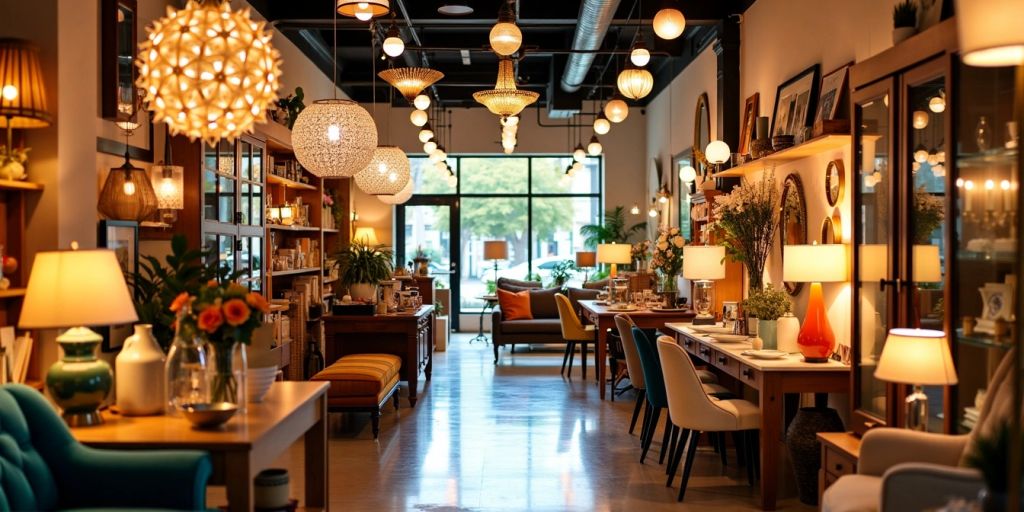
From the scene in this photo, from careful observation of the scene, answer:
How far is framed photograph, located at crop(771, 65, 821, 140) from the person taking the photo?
6703mm

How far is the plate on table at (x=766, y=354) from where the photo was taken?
577cm

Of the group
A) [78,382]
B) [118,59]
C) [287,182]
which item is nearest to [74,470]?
[78,382]

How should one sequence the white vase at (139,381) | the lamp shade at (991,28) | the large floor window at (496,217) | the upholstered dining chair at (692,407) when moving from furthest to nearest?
the large floor window at (496,217)
the upholstered dining chair at (692,407)
the white vase at (139,381)
the lamp shade at (991,28)

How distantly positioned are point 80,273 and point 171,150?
9.60ft

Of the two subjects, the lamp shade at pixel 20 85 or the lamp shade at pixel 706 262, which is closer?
the lamp shade at pixel 20 85

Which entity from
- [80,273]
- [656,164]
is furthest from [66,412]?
[656,164]

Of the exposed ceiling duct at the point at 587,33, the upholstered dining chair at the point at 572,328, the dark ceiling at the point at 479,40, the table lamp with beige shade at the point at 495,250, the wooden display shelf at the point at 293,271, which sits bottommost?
the upholstered dining chair at the point at 572,328

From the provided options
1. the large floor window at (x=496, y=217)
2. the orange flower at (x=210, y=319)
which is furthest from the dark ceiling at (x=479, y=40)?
the orange flower at (x=210, y=319)

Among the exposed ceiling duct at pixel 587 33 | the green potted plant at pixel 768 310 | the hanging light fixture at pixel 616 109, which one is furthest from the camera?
the hanging light fixture at pixel 616 109

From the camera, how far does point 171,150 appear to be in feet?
21.2

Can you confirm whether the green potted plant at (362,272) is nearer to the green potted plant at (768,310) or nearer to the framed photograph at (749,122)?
the framed photograph at (749,122)

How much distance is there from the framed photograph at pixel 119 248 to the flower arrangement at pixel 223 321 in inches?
71.4

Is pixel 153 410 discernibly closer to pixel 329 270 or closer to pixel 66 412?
pixel 66 412

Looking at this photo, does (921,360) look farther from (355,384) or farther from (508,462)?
(355,384)
